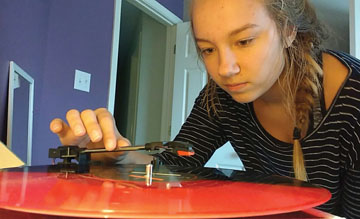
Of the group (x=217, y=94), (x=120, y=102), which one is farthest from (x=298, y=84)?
(x=120, y=102)

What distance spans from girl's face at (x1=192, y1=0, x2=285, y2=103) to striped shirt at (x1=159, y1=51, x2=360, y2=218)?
0.47 feet

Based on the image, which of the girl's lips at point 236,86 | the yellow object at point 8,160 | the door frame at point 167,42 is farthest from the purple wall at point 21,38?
the door frame at point 167,42

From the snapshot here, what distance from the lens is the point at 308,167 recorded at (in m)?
0.75

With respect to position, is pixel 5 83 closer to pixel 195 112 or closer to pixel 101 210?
pixel 195 112

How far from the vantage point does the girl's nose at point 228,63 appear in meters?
0.62

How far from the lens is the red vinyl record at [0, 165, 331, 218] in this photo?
0.80 ft

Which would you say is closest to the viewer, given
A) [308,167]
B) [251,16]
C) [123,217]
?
[123,217]

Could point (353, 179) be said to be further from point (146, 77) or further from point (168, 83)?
point (146, 77)

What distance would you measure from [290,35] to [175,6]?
2447 mm

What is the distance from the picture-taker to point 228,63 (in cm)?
62

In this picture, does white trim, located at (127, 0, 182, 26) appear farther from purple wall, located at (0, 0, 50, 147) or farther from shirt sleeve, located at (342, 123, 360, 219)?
shirt sleeve, located at (342, 123, 360, 219)

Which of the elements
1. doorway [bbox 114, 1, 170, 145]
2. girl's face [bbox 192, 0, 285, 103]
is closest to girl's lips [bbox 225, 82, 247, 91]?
girl's face [bbox 192, 0, 285, 103]

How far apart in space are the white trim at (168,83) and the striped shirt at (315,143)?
2.16 metres

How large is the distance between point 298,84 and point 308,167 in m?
0.17
